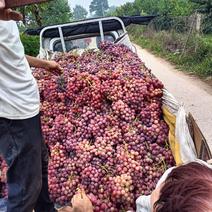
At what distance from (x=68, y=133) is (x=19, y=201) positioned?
3.38ft

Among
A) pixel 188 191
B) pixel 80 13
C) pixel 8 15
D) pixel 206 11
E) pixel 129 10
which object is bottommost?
pixel 80 13

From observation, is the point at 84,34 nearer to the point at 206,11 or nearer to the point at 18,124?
the point at 18,124

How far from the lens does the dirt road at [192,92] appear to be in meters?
6.87

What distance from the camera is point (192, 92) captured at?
9305 millimetres

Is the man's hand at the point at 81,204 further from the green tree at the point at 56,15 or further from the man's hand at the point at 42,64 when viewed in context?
the green tree at the point at 56,15

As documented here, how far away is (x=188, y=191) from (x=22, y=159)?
4.26 ft

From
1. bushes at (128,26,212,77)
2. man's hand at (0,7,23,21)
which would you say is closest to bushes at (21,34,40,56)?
bushes at (128,26,212,77)

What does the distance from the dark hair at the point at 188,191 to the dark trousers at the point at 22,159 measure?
43.6 inches

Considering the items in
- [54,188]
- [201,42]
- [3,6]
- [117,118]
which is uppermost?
[3,6]

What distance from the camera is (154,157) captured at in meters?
3.14

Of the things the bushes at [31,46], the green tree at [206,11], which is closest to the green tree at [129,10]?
the green tree at [206,11]

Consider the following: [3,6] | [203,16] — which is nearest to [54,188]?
[3,6]

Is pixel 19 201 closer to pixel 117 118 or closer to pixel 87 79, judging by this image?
pixel 117 118

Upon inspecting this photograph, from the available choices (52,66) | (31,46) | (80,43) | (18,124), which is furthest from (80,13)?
(18,124)
